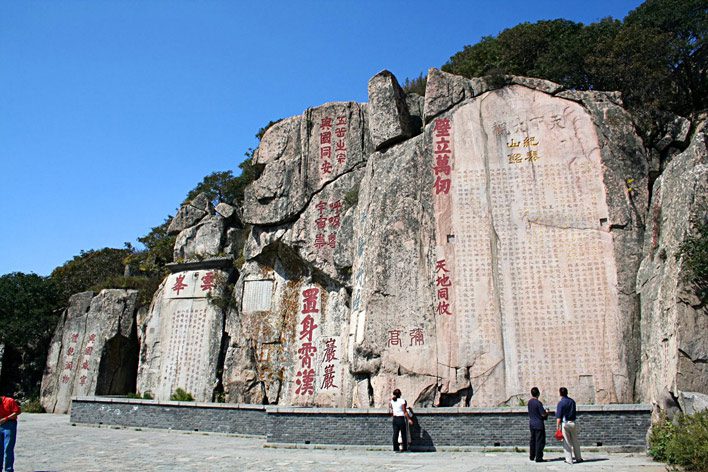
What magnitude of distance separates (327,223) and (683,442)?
9958 mm

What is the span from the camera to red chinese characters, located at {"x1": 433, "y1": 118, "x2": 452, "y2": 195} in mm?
13034

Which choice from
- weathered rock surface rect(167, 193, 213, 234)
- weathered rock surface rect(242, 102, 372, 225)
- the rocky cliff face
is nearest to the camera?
the rocky cliff face

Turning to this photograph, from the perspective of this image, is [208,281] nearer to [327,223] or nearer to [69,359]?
[327,223]

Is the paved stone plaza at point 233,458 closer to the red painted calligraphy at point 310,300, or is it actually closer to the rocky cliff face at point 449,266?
the rocky cliff face at point 449,266

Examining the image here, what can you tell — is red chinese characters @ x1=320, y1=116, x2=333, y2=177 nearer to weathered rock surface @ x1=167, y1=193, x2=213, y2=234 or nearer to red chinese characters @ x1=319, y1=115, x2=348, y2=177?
red chinese characters @ x1=319, y1=115, x2=348, y2=177

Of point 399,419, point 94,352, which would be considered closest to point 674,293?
point 399,419

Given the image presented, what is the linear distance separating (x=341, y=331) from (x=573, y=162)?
22.2 feet

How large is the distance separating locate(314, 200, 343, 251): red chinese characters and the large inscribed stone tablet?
3.20 meters

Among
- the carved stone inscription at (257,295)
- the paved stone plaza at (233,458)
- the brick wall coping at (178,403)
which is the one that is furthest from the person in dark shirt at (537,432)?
the carved stone inscription at (257,295)

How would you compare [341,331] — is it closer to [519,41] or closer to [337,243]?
[337,243]

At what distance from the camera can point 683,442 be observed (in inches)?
271

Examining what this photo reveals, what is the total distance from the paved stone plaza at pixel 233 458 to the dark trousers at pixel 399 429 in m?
0.24

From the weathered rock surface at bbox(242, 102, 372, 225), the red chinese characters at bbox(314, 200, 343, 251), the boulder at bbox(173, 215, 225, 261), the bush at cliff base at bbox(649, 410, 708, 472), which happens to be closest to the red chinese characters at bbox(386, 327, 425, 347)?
the red chinese characters at bbox(314, 200, 343, 251)

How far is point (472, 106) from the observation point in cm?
1361
